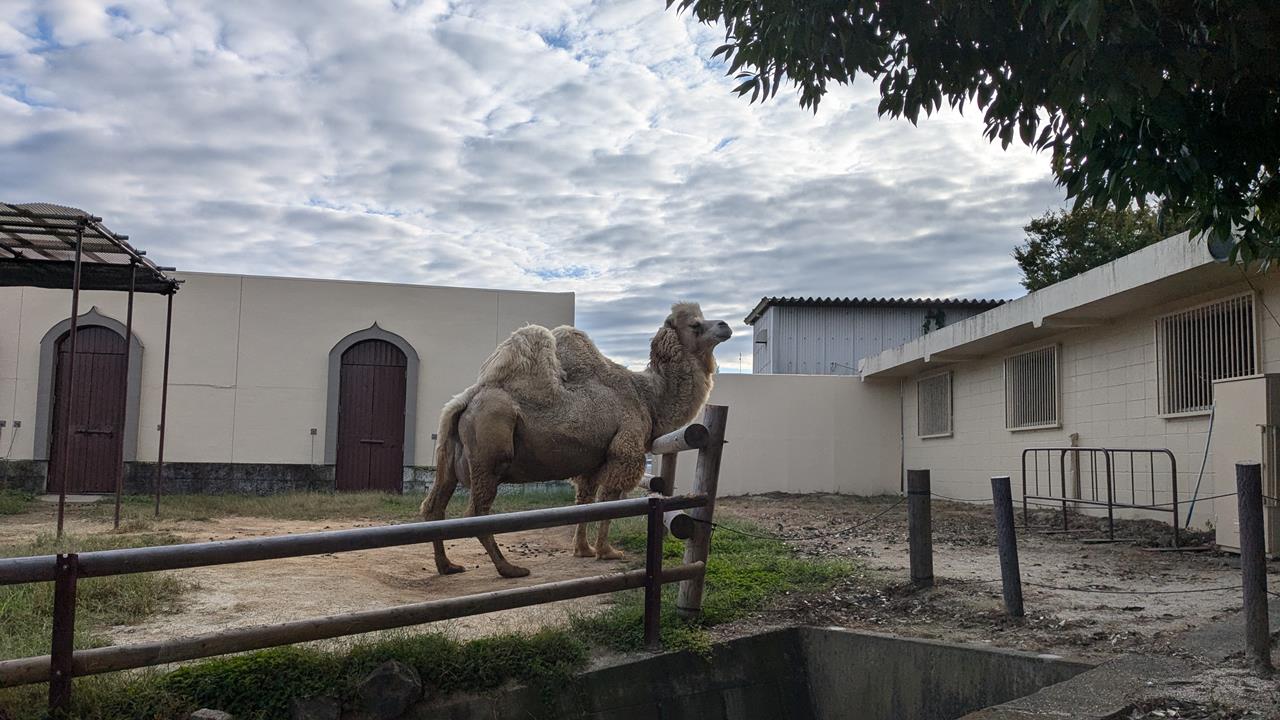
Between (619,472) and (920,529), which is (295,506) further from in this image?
(920,529)

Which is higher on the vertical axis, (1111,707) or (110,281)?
(110,281)

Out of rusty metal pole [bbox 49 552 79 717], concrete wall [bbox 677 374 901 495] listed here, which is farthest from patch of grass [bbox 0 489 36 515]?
concrete wall [bbox 677 374 901 495]

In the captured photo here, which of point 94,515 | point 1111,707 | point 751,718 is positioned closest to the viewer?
point 1111,707

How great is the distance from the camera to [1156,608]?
589 cm

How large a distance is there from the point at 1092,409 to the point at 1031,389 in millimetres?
1870

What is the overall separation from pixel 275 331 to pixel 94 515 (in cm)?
541

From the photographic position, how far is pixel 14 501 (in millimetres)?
12680

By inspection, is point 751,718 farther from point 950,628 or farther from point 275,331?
point 275,331

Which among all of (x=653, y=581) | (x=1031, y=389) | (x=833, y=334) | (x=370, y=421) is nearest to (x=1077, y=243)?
(x=833, y=334)

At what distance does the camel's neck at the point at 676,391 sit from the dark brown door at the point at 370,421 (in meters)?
9.43

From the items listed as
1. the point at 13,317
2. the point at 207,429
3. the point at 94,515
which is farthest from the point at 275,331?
the point at 94,515

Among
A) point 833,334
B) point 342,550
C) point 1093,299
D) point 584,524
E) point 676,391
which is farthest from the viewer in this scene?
point 833,334

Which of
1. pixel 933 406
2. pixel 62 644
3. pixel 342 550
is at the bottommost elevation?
pixel 62 644

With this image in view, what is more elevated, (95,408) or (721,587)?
(95,408)
